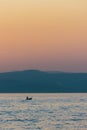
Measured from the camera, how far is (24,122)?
3199 inches

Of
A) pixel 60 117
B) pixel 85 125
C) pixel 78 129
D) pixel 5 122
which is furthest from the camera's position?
pixel 60 117

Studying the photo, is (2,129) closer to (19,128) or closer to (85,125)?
(19,128)

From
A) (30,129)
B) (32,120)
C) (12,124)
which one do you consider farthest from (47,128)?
(32,120)

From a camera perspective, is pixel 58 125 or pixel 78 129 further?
pixel 58 125

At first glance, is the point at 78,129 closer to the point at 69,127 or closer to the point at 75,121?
the point at 69,127

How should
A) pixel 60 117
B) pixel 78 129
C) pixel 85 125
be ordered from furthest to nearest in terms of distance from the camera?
1. pixel 60 117
2. pixel 85 125
3. pixel 78 129

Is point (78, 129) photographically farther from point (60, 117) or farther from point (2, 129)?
point (60, 117)

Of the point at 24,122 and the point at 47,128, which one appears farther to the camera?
the point at 24,122

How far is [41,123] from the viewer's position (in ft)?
259

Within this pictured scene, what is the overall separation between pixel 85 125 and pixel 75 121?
656cm

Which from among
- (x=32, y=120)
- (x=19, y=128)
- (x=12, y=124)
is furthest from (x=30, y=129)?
(x=32, y=120)

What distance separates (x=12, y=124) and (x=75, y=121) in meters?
8.75

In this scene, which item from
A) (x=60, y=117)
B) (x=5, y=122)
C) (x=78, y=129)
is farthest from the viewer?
(x=60, y=117)

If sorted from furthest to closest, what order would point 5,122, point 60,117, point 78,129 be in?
point 60,117
point 5,122
point 78,129
